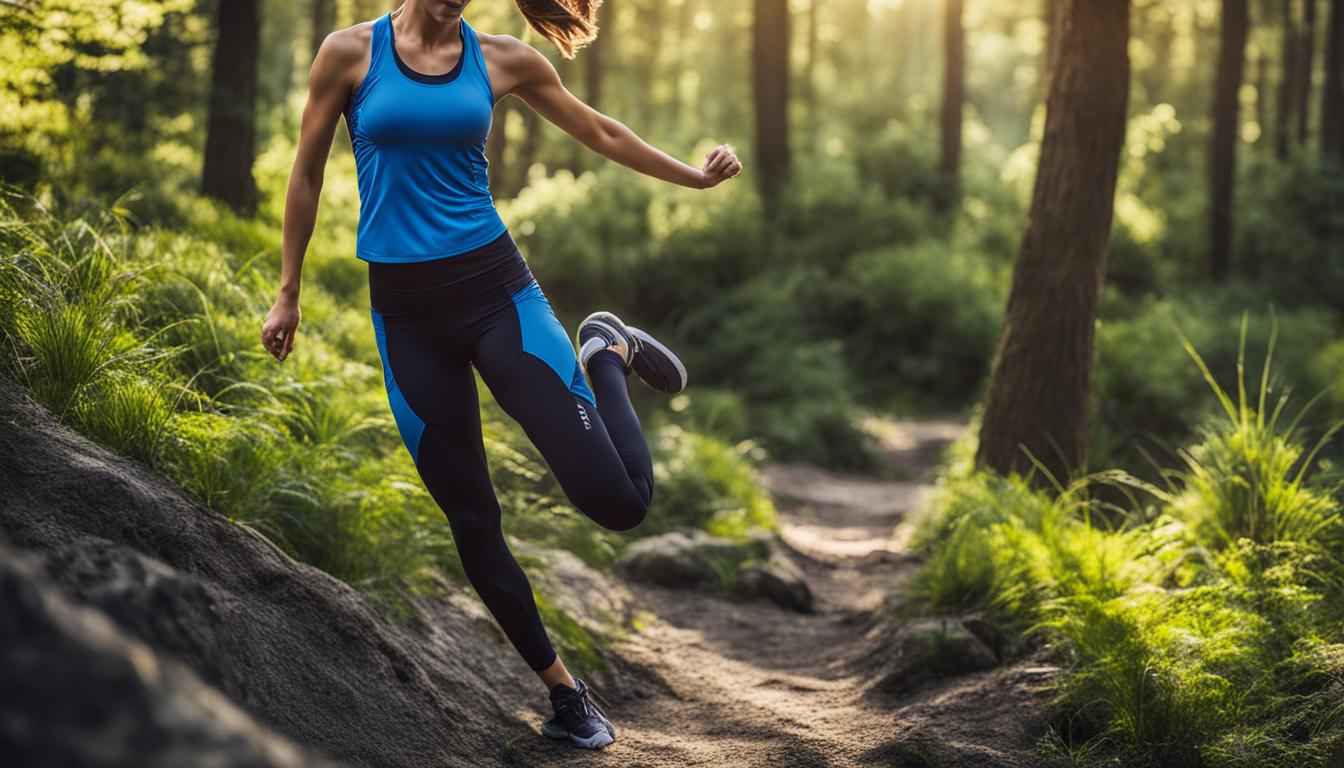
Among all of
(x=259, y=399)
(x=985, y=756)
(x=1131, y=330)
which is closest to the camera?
(x=985, y=756)

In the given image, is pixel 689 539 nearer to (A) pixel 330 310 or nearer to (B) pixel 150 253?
(A) pixel 330 310

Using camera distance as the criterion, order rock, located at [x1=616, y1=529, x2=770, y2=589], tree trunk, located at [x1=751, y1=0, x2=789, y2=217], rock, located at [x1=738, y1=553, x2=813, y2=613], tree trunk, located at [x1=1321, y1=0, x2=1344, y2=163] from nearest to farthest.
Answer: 1. rock, located at [x1=738, y1=553, x2=813, y2=613]
2. rock, located at [x1=616, y1=529, x2=770, y2=589]
3. tree trunk, located at [x1=751, y1=0, x2=789, y2=217]
4. tree trunk, located at [x1=1321, y1=0, x2=1344, y2=163]

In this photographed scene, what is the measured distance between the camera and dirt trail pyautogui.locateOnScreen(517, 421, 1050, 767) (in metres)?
4.16

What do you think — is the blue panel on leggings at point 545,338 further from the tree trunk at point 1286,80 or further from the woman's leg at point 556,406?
the tree trunk at point 1286,80

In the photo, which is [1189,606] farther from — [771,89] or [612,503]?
[771,89]

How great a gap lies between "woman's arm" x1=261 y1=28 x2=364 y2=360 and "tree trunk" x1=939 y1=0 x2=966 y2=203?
2099cm

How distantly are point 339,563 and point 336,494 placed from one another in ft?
1.03

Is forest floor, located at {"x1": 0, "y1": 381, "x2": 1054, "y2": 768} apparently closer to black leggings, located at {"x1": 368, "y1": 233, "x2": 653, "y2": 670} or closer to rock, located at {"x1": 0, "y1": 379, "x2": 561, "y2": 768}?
rock, located at {"x1": 0, "y1": 379, "x2": 561, "y2": 768}

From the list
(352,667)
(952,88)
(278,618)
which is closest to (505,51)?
(278,618)

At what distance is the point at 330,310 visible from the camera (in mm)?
7652

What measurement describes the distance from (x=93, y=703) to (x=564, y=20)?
350 cm

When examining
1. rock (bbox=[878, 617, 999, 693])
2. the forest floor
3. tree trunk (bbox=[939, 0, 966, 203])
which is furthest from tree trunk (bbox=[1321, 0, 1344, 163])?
rock (bbox=[878, 617, 999, 693])

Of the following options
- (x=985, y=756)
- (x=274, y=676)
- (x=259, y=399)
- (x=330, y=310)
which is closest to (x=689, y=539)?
(x=330, y=310)

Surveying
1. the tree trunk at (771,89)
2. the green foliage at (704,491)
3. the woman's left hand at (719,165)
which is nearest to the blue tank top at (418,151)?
the woman's left hand at (719,165)
